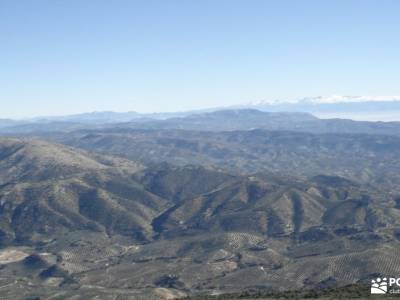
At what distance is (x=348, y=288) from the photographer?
462 ft

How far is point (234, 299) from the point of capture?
13950cm

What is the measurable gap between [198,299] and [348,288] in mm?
34833

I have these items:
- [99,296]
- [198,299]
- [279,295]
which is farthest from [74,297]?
[279,295]

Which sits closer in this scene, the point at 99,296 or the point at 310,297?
the point at 310,297

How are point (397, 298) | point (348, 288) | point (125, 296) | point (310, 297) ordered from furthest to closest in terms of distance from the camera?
point (125, 296)
point (348, 288)
point (310, 297)
point (397, 298)

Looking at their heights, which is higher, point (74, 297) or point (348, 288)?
point (348, 288)

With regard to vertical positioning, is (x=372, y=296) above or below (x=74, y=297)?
above

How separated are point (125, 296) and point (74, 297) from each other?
58.0 ft

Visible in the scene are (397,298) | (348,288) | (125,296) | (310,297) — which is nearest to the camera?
(397,298)

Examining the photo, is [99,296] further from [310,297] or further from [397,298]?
[397,298]

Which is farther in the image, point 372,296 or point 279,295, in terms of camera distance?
point 279,295

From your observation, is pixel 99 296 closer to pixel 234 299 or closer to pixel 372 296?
pixel 234 299

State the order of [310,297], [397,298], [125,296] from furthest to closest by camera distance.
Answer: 1. [125,296]
2. [310,297]
3. [397,298]

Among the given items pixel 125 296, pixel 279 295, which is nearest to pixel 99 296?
pixel 125 296
